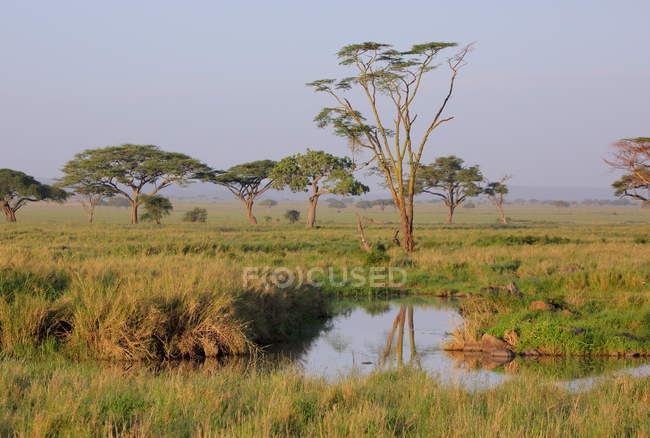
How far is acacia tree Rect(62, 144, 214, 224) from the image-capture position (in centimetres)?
6316

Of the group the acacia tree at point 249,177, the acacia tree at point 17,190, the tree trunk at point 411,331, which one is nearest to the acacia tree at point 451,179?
the acacia tree at point 249,177

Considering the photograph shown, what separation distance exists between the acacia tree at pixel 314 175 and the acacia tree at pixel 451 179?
2022cm

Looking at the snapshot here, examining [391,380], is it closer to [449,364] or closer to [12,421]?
[449,364]

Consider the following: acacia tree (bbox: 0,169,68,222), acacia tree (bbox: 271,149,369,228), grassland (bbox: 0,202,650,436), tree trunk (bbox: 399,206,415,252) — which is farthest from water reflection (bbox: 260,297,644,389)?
acacia tree (bbox: 0,169,68,222)

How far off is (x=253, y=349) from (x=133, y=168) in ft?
185

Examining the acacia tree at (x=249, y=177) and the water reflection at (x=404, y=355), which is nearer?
the water reflection at (x=404, y=355)

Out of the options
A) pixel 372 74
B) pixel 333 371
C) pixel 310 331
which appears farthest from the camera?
pixel 372 74

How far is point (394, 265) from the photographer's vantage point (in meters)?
21.7

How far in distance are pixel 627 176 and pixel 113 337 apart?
50465 millimetres

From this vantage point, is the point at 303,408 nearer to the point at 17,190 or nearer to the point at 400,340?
the point at 400,340

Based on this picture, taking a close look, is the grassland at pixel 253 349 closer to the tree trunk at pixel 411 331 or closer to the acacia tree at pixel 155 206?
the tree trunk at pixel 411 331

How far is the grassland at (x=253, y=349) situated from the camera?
5.83 m

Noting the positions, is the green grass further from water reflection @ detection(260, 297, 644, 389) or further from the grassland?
water reflection @ detection(260, 297, 644, 389)

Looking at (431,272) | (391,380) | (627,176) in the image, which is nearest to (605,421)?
(391,380)
